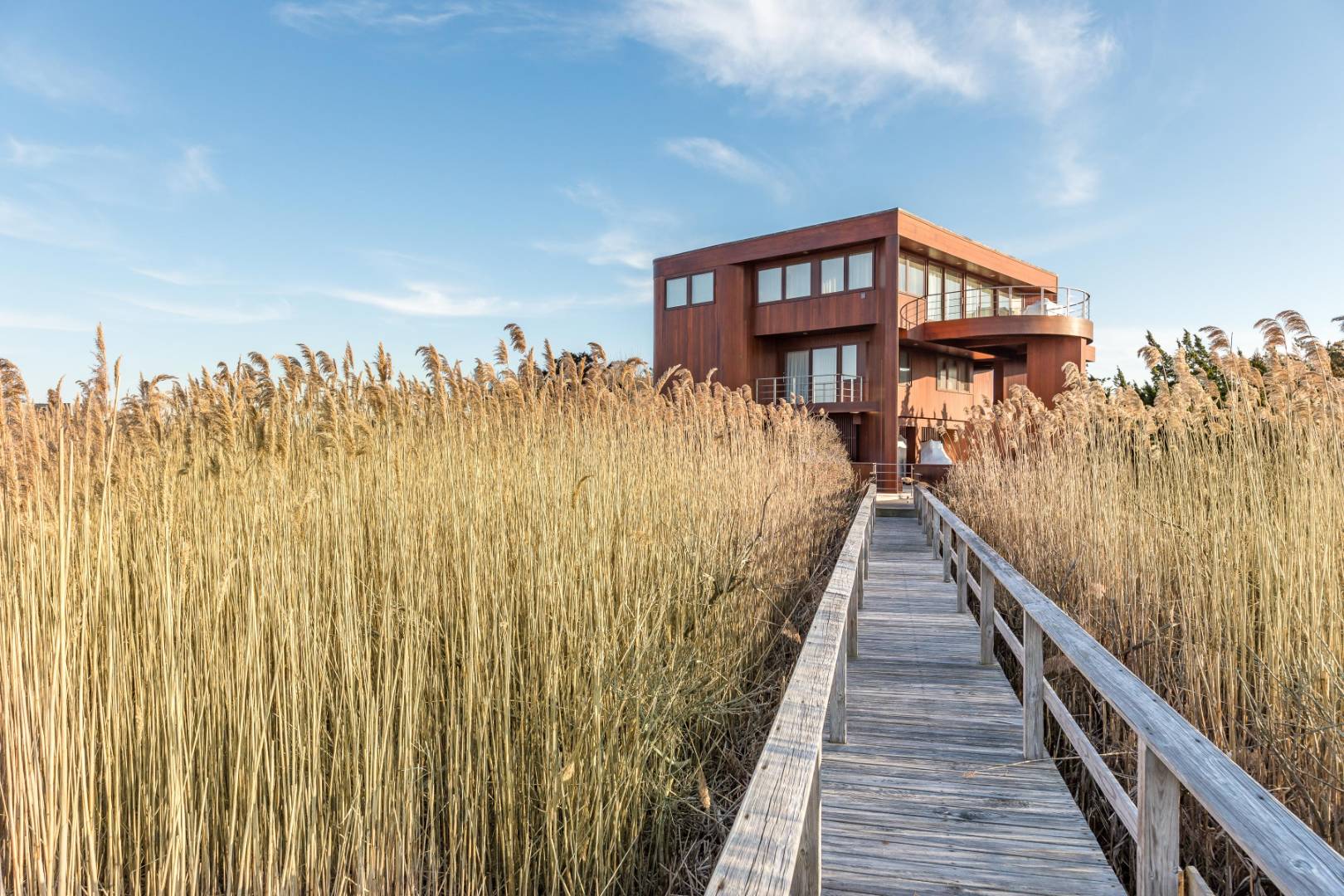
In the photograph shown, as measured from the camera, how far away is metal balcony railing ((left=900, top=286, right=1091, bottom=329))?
55.1 ft

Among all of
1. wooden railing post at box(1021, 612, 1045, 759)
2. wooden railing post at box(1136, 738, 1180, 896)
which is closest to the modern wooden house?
wooden railing post at box(1021, 612, 1045, 759)

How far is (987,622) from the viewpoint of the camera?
3904 mm

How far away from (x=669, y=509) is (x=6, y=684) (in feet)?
7.42

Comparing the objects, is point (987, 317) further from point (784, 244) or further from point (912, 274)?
point (784, 244)

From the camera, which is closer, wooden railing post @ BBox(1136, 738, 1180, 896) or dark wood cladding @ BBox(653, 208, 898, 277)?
wooden railing post @ BBox(1136, 738, 1180, 896)

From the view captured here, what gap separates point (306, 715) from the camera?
5.06 feet

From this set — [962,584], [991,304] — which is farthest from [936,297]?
[962,584]

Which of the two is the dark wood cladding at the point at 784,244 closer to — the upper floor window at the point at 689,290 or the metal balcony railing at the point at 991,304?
the upper floor window at the point at 689,290

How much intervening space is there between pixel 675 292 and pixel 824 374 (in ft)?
19.0

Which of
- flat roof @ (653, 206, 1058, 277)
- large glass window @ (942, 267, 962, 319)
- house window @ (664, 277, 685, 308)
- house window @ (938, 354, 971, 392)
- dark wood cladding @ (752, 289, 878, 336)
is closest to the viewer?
flat roof @ (653, 206, 1058, 277)

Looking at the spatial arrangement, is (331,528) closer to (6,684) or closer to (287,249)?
(6,684)

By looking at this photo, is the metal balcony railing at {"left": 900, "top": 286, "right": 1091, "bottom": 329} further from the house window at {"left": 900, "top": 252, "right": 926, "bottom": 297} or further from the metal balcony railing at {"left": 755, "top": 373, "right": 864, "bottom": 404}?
the metal balcony railing at {"left": 755, "top": 373, "right": 864, "bottom": 404}

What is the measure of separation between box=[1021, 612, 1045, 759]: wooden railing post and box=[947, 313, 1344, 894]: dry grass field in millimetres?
253

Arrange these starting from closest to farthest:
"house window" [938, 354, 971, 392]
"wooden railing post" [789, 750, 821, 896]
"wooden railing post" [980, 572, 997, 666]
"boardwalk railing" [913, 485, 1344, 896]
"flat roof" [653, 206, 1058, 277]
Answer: "boardwalk railing" [913, 485, 1344, 896]
"wooden railing post" [789, 750, 821, 896]
"wooden railing post" [980, 572, 997, 666]
"flat roof" [653, 206, 1058, 277]
"house window" [938, 354, 971, 392]
